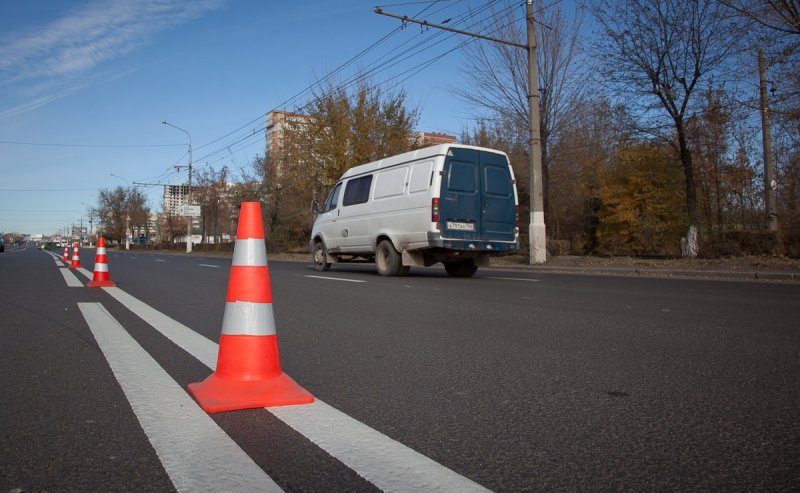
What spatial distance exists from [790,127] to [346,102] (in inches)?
767

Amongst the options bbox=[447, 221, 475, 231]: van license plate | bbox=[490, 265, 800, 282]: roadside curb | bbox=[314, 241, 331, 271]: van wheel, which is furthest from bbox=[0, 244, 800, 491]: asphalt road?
bbox=[314, 241, 331, 271]: van wheel

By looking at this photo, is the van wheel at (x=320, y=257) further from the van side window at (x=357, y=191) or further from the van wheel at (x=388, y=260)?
the van wheel at (x=388, y=260)

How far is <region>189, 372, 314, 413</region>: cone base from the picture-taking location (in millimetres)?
2768

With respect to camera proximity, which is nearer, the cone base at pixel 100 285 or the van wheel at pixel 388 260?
the cone base at pixel 100 285

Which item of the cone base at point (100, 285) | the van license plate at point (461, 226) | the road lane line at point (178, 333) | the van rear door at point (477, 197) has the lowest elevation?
the road lane line at point (178, 333)

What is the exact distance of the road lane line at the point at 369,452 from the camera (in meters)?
1.92

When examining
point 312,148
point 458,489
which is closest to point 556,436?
point 458,489

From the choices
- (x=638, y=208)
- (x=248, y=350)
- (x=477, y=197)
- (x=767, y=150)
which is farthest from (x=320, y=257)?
(x=638, y=208)

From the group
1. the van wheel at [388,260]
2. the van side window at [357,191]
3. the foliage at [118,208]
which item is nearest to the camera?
the van wheel at [388,260]

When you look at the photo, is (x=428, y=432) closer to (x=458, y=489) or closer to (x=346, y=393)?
(x=458, y=489)

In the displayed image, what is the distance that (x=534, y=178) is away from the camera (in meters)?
17.3

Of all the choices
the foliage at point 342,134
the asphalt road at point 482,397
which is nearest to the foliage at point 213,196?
the foliage at point 342,134

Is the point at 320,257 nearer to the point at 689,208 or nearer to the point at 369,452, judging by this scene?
the point at 689,208

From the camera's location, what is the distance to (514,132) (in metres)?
27.0
